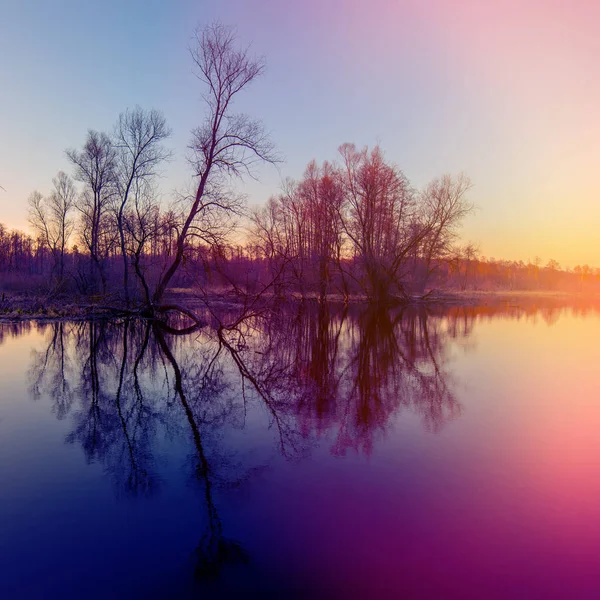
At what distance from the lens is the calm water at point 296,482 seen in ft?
10.7

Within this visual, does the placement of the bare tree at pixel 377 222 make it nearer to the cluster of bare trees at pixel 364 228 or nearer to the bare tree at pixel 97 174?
the cluster of bare trees at pixel 364 228

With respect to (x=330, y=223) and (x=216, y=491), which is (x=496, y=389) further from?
(x=330, y=223)

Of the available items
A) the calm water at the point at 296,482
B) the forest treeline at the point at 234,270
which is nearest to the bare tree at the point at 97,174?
the forest treeline at the point at 234,270

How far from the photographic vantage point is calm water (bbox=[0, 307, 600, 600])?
327 cm

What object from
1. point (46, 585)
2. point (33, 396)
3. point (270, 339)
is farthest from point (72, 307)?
point (46, 585)

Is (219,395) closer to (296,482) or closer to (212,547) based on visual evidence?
(296,482)

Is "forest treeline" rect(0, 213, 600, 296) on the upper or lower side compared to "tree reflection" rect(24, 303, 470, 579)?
upper

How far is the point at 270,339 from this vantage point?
625 inches

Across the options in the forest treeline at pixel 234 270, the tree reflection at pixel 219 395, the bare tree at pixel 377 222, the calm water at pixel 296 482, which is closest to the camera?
the calm water at pixel 296 482

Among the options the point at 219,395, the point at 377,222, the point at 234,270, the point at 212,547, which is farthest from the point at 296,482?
the point at 377,222

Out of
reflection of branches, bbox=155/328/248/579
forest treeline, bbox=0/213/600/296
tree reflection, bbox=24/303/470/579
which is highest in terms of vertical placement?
forest treeline, bbox=0/213/600/296

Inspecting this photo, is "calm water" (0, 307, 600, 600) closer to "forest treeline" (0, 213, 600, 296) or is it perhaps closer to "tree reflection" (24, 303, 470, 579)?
"tree reflection" (24, 303, 470, 579)

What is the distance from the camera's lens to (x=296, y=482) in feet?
15.5

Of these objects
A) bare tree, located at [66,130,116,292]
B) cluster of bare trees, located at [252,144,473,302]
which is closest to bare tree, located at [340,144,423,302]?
cluster of bare trees, located at [252,144,473,302]
